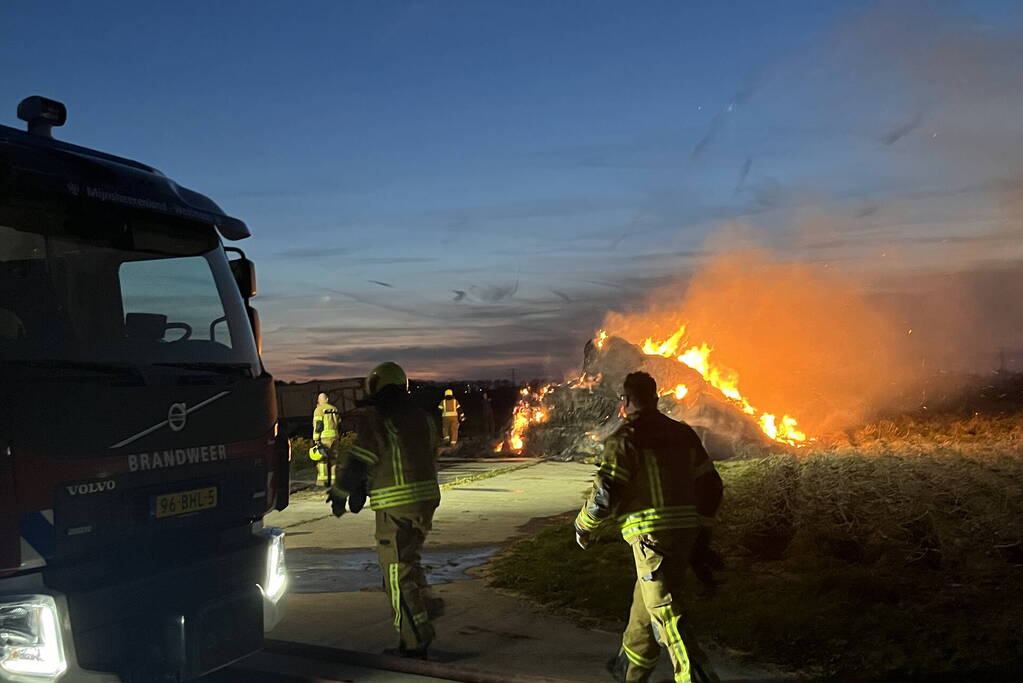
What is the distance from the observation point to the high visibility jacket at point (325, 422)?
15820mm

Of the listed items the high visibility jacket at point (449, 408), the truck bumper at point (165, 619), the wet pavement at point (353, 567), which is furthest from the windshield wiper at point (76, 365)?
the high visibility jacket at point (449, 408)

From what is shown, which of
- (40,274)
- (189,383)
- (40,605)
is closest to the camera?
(40,605)

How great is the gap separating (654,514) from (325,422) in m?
12.0

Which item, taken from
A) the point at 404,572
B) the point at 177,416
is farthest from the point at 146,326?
the point at 404,572

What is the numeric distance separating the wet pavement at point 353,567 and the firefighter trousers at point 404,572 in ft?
7.32

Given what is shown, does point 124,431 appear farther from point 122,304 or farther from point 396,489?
point 396,489

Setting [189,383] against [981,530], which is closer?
[189,383]

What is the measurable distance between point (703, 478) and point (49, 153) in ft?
12.3

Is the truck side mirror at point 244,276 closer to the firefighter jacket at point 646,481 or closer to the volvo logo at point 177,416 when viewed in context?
the volvo logo at point 177,416

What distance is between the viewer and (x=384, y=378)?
19.1 feet

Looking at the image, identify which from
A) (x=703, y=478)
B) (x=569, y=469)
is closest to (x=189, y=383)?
(x=703, y=478)

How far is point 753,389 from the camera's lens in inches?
922

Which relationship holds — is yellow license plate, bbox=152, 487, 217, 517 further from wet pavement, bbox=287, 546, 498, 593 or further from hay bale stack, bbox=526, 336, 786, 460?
hay bale stack, bbox=526, 336, 786, 460

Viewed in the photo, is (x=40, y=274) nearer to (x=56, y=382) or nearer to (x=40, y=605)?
(x=56, y=382)
